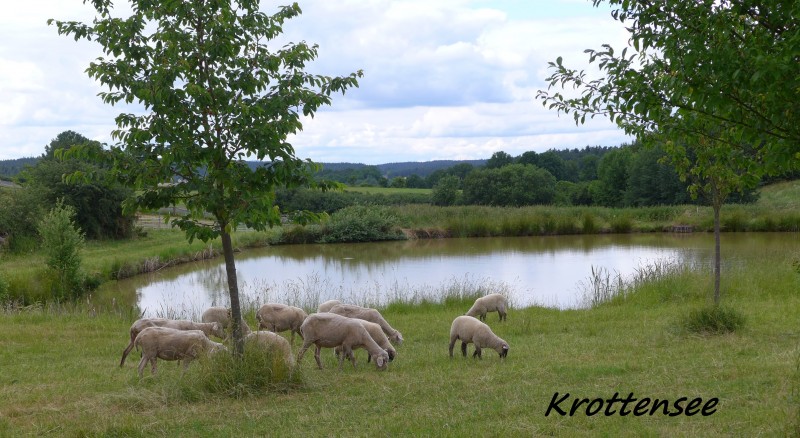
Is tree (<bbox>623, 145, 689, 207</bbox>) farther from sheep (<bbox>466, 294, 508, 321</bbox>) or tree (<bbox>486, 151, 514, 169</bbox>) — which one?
sheep (<bbox>466, 294, 508, 321</bbox>)

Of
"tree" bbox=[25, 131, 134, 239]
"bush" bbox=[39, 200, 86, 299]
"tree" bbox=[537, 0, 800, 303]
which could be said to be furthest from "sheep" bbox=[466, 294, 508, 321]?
"tree" bbox=[25, 131, 134, 239]

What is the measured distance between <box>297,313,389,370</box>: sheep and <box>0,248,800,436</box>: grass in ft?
0.93

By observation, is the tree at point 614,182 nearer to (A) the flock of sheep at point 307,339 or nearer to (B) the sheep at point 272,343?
(A) the flock of sheep at point 307,339

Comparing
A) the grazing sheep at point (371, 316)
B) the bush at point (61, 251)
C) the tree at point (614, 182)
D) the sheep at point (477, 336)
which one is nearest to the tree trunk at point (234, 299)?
the sheep at point (477, 336)

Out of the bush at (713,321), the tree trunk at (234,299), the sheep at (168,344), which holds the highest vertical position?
the tree trunk at (234,299)

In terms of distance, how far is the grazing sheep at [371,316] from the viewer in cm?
1107

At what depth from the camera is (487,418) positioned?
6316mm

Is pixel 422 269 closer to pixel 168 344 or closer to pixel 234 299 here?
pixel 168 344

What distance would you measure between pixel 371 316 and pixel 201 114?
191 inches

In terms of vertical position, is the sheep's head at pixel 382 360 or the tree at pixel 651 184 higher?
the tree at pixel 651 184

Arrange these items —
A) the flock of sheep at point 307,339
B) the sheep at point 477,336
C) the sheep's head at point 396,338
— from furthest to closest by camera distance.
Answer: the sheep's head at point 396,338, the sheep at point 477,336, the flock of sheep at point 307,339

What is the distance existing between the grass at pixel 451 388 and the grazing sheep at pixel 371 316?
262 mm

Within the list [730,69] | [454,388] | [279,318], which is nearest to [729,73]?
[730,69]

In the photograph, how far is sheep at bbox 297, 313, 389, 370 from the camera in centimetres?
905
